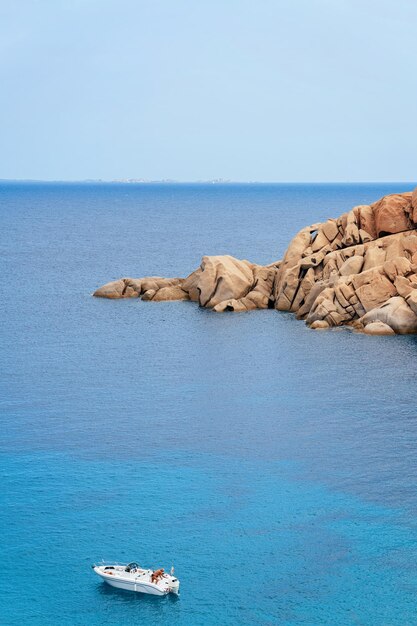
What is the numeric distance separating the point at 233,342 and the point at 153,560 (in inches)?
2079

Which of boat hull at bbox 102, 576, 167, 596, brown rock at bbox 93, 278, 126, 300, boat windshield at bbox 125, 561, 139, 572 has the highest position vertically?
brown rock at bbox 93, 278, 126, 300

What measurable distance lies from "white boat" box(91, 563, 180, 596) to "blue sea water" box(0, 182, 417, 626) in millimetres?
668

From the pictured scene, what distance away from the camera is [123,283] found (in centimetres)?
13638

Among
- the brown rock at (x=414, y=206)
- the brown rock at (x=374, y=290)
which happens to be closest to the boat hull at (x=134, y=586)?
the brown rock at (x=374, y=290)

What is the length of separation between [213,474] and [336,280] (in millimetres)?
50746

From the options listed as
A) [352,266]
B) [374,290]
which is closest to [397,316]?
[374,290]

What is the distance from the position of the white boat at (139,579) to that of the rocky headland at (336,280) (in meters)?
58.5

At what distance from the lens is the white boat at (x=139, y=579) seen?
166 ft

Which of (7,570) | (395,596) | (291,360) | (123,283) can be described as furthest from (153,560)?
(123,283)

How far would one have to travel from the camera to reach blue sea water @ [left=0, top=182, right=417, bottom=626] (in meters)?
51.2

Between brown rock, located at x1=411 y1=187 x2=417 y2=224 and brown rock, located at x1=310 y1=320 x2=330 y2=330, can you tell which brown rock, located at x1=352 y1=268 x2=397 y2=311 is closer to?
brown rock, located at x1=310 y1=320 x2=330 y2=330

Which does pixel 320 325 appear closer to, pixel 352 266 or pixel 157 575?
pixel 352 266

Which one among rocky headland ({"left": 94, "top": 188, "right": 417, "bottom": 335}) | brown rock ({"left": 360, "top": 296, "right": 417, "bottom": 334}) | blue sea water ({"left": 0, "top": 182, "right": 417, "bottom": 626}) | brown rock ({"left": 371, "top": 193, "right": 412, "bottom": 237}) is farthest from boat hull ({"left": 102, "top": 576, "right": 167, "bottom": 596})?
brown rock ({"left": 371, "top": 193, "right": 412, "bottom": 237})

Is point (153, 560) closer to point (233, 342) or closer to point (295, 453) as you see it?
point (295, 453)
